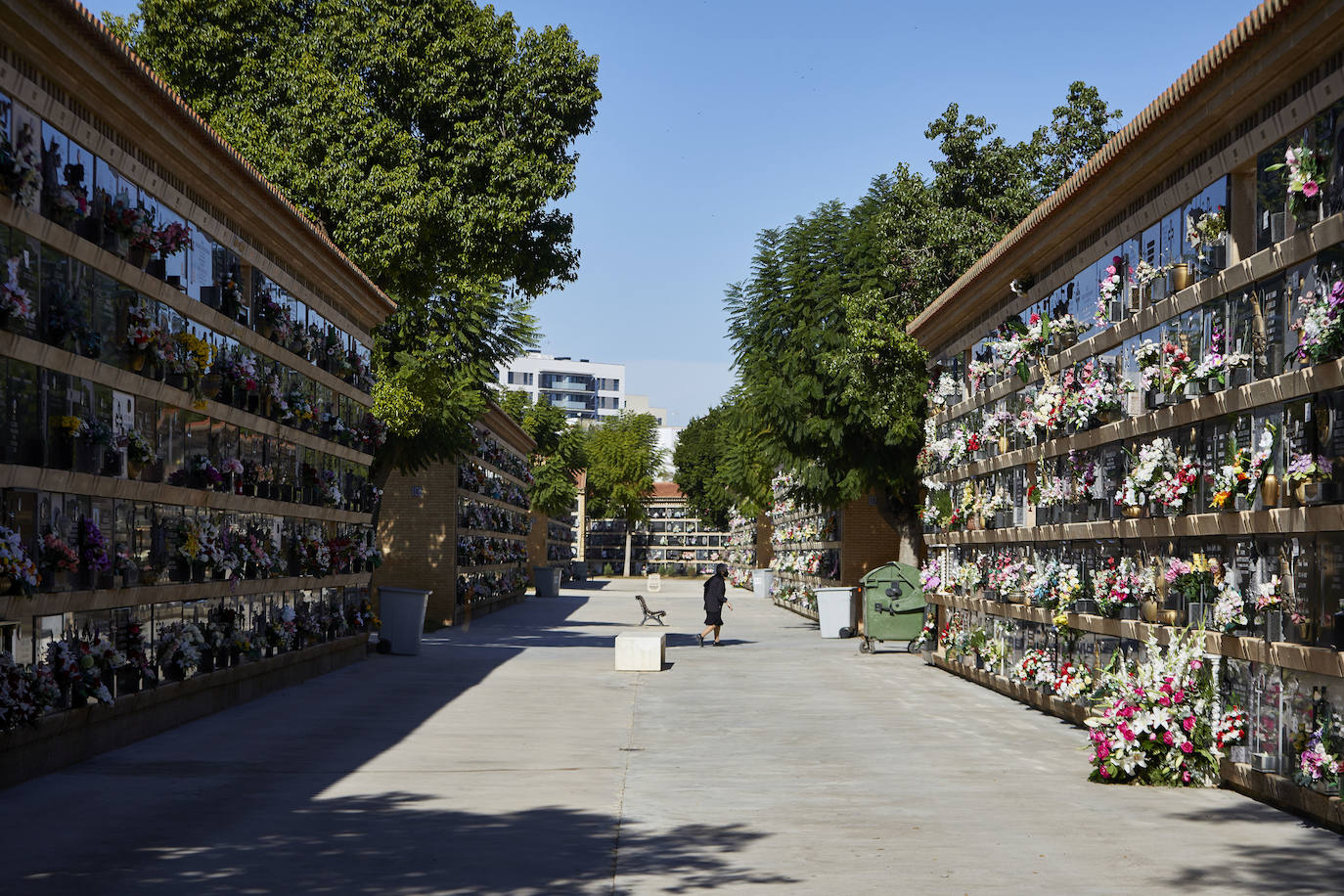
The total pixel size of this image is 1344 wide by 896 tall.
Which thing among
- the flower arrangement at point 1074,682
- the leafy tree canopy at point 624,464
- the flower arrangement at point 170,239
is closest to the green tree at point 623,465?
the leafy tree canopy at point 624,464

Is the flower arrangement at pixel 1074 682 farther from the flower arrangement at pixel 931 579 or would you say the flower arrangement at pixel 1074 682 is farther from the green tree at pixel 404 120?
the green tree at pixel 404 120

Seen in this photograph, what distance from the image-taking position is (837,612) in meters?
37.2

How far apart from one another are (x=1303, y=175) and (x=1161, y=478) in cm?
377

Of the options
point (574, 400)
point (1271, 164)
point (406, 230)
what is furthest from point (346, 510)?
point (574, 400)

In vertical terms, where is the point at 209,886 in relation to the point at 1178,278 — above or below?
below

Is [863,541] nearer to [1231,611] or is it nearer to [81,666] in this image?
[1231,611]

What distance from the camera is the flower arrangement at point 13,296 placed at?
1242 centimetres

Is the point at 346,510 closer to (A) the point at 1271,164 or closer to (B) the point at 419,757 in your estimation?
(B) the point at 419,757

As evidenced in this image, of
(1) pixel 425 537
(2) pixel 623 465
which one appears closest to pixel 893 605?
(1) pixel 425 537

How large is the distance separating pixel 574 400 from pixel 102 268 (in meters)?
171

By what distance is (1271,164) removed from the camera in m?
12.3

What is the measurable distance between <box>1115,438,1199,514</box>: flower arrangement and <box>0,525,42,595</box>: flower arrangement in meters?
9.91

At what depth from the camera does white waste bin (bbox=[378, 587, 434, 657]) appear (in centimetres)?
2978

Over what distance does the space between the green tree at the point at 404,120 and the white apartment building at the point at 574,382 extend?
5701 inches
